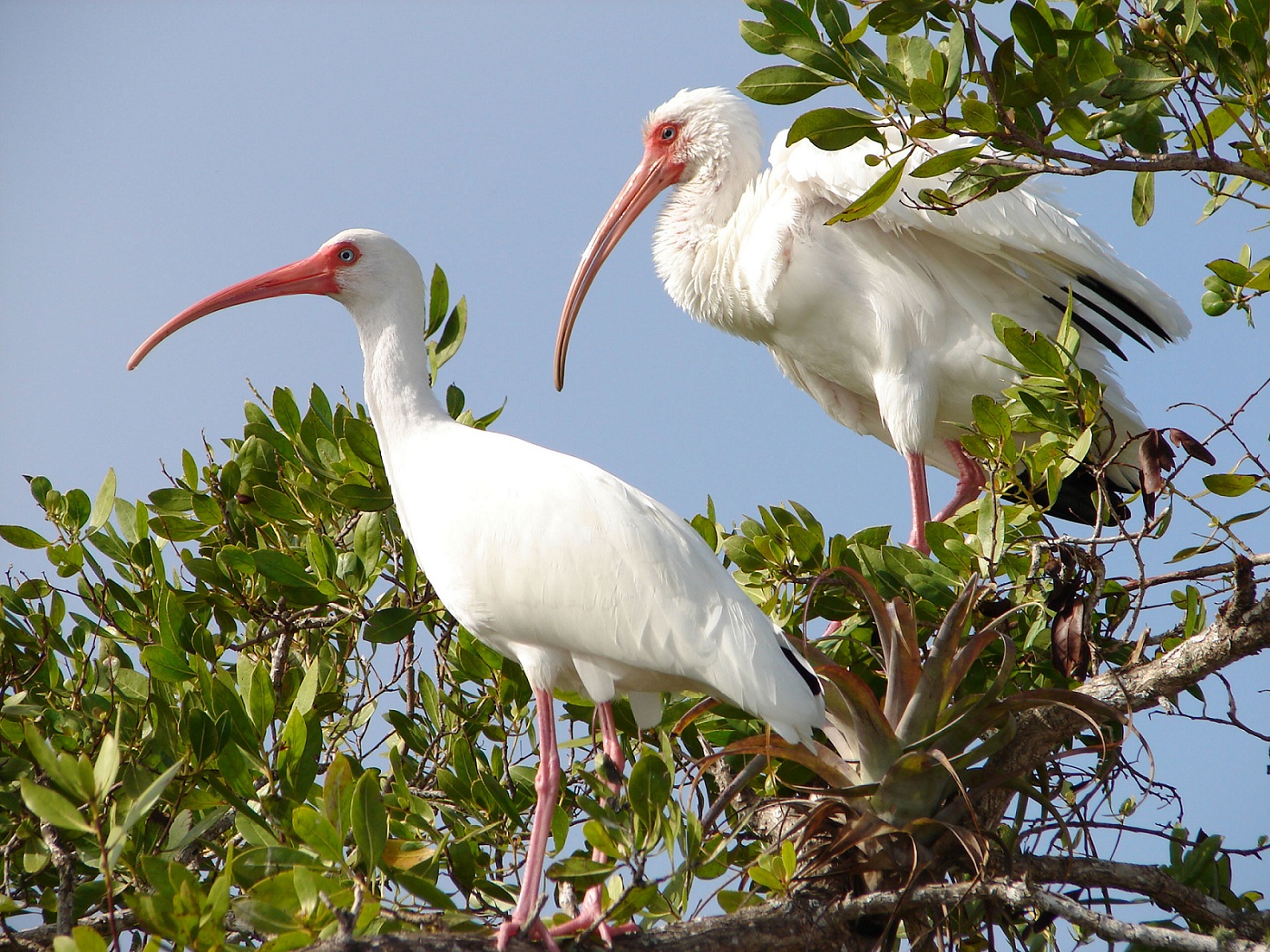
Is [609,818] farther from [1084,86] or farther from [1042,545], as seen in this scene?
[1084,86]

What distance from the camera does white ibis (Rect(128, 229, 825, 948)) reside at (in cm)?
336

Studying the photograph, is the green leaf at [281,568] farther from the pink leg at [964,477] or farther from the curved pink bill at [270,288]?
the pink leg at [964,477]

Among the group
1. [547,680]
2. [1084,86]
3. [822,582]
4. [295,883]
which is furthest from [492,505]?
[1084,86]

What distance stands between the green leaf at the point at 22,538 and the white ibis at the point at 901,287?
7.75 ft

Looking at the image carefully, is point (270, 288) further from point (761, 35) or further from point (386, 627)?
point (761, 35)

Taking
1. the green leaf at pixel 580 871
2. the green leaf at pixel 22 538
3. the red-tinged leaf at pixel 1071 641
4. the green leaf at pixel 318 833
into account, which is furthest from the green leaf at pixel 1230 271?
the green leaf at pixel 22 538

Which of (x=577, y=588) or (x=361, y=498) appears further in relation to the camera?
(x=361, y=498)

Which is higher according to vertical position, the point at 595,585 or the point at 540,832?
the point at 595,585

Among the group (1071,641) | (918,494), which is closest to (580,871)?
(1071,641)

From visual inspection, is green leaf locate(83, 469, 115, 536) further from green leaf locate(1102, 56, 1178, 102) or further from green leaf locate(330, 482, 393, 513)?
green leaf locate(1102, 56, 1178, 102)

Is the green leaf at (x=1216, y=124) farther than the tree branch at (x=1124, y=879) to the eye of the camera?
No

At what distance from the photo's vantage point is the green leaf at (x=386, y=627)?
383cm

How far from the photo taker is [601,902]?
3.35 metres

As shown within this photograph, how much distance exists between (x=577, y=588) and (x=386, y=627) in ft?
2.25
